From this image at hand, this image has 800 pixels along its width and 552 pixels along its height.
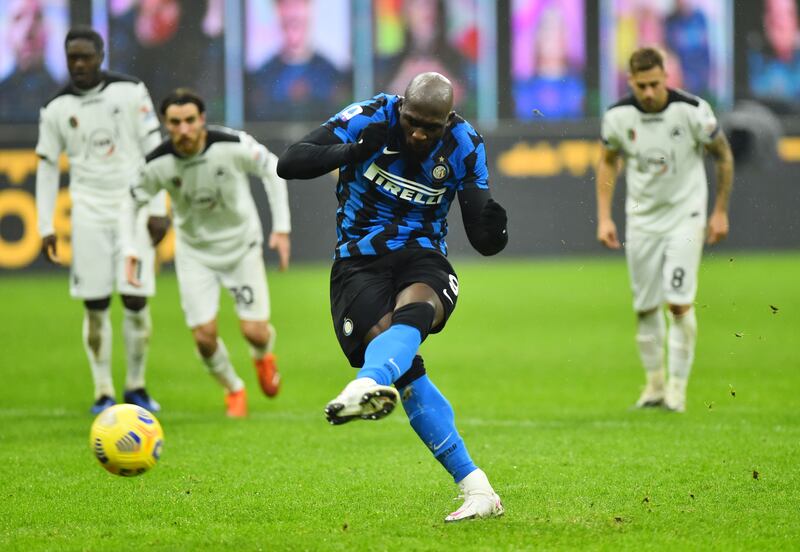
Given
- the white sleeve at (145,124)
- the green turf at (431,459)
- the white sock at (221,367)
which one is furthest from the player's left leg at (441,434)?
the white sleeve at (145,124)

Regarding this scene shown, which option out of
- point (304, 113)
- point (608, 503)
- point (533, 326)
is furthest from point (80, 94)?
point (304, 113)

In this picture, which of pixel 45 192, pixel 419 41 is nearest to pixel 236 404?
pixel 45 192

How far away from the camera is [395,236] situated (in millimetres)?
6293

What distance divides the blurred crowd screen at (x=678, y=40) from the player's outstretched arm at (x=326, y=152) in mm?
18040

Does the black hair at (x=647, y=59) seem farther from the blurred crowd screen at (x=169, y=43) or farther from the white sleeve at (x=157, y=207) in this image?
the blurred crowd screen at (x=169, y=43)

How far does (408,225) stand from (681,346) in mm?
3905

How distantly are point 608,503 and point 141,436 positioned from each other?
2.12 meters

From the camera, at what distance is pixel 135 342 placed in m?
10.1

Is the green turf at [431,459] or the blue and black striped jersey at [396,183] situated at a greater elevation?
the blue and black striped jersey at [396,183]

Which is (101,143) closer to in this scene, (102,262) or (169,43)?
(102,262)

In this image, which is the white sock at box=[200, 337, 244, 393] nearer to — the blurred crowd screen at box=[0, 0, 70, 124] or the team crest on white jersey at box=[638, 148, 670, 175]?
the team crest on white jersey at box=[638, 148, 670, 175]

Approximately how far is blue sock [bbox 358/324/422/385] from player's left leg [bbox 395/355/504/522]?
0.87 ft

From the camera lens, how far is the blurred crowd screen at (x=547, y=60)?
77.1ft

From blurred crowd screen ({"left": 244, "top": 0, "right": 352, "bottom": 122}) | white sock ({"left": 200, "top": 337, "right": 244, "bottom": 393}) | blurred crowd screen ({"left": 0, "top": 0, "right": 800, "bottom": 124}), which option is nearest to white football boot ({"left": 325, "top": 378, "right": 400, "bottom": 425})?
white sock ({"left": 200, "top": 337, "right": 244, "bottom": 393})
